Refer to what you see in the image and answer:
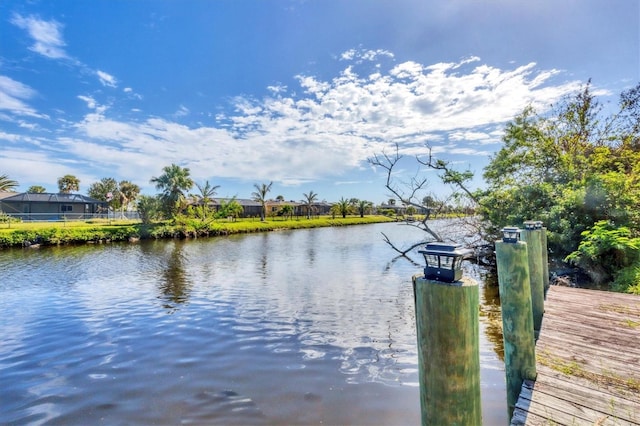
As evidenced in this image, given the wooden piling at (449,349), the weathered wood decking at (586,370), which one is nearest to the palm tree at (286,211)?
the weathered wood decking at (586,370)

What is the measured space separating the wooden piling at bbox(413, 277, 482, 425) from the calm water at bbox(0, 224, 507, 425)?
278 cm

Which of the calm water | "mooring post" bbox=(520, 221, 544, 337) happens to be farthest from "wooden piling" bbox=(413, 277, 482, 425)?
"mooring post" bbox=(520, 221, 544, 337)

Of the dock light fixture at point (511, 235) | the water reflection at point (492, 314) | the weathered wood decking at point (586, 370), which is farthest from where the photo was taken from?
the water reflection at point (492, 314)

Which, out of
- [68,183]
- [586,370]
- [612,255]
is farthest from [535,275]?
[68,183]

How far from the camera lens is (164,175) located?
1462 inches

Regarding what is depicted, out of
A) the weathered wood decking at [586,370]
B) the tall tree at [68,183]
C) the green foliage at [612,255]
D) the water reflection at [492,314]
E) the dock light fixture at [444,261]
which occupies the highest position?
the tall tree at [68,183]

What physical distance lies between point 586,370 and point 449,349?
8.09 ft

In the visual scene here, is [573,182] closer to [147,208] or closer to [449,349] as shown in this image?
[449,349]

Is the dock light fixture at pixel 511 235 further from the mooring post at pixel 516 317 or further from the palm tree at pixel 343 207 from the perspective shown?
the palm tree at pixel 343 207

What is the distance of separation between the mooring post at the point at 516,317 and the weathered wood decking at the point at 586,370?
0.16 meters

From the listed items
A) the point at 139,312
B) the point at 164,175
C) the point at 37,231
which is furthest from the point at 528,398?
the point at 164,175

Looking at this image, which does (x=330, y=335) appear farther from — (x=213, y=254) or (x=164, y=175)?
(x=164, y=175)

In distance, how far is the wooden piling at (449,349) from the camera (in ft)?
5.70

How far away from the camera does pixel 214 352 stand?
621 centimetres
